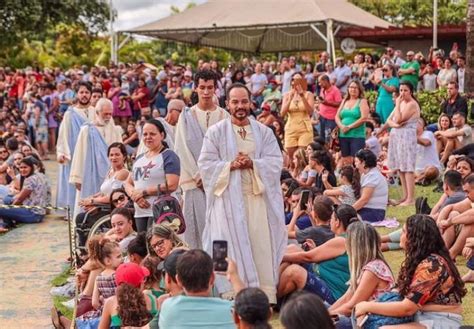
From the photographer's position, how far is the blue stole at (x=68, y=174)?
40.1 ft

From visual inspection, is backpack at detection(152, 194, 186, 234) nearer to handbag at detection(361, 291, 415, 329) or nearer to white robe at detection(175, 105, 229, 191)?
white robe at detection(175, 105, 229, 191)

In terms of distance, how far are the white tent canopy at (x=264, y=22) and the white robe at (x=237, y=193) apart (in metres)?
16.9

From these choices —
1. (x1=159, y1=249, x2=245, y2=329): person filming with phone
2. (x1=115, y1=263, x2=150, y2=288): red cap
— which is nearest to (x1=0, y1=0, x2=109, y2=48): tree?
(x1=115, y1=263, x2=150, y2=288): red cap

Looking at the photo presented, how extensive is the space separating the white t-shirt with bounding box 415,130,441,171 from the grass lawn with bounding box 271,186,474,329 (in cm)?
36

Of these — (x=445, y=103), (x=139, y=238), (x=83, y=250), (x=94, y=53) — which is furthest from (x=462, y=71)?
(x=94, y=53)

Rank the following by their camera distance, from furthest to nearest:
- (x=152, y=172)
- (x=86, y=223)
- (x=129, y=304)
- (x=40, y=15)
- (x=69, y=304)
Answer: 1. (x=40, y=15)
2. (x=86, y=223)
3. (x=69, y=304)
4. (x=152, y=172)
5. (x=129, y=304)

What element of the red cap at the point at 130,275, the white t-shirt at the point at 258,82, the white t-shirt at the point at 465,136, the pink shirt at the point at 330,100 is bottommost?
the red cap at the point at 130,275

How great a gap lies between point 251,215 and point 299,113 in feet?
22.2

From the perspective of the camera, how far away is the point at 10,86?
79.8ft

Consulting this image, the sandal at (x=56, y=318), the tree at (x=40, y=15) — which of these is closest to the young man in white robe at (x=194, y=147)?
the sandal at (x=56, y=318)

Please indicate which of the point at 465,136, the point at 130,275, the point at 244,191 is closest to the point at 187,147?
the point at 244,191

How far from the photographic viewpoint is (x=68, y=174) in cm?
1266

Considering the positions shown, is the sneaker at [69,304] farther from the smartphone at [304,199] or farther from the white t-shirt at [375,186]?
the white t-shirt at [375,186]

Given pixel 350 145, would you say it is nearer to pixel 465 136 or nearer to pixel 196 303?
pixel 465 136
